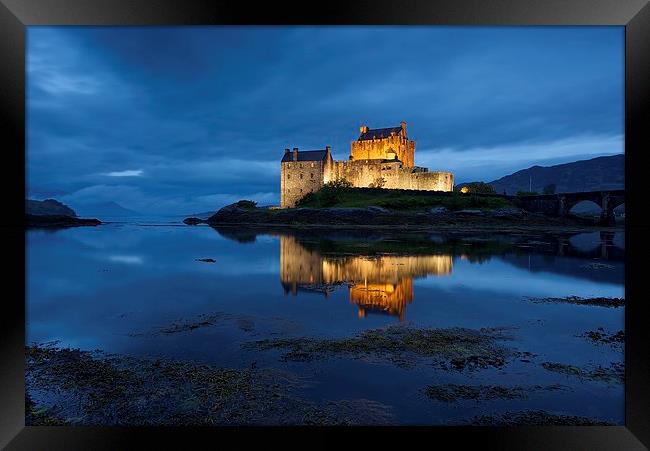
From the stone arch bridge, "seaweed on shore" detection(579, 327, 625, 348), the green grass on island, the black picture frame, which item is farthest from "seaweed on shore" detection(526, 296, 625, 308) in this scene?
the stone arch bridge

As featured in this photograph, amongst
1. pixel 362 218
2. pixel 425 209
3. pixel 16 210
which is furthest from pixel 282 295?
pixel 425 209

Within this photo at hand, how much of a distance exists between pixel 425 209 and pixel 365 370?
56.1m

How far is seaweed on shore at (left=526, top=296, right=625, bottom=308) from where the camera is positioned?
479 inches

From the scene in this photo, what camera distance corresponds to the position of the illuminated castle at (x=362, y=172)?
7712 centimetres

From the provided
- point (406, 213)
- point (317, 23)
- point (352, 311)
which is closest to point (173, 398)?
point (317, 23)

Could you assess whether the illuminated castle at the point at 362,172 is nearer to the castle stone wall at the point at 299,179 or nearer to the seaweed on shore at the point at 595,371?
the castle stone wall at the point at 299,179

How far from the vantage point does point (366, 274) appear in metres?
17.0

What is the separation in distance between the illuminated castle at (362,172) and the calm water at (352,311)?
54538mm

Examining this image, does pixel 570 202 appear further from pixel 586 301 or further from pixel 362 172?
pixel 586 301

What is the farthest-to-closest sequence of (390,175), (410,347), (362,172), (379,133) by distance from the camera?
(379,133) < (362,172) < (390,175) < (410,347)

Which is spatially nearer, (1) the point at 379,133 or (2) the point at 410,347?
(2) the point at 410,347

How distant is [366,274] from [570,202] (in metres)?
60.8

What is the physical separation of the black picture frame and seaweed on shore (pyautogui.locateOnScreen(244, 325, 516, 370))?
10.7 ft

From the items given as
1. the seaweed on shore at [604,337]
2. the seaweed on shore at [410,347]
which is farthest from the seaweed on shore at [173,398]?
the seaweed on shore at [604,337]
